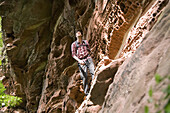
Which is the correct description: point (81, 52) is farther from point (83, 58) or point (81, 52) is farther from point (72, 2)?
point (72, 2)

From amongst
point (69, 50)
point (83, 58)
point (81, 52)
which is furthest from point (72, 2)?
point (83, 58)

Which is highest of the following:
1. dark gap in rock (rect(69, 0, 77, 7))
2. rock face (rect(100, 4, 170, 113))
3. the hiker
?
dark gap in rock (rect(69, 0, 77, 7))

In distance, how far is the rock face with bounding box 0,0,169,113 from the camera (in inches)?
75.2

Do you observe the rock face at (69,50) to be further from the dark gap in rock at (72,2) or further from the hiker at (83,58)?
the hiker at (83,58)

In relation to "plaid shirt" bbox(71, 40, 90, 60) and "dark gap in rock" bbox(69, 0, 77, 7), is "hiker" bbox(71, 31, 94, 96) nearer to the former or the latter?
"plaid shirt" bbox(71, 40, 90, 60)

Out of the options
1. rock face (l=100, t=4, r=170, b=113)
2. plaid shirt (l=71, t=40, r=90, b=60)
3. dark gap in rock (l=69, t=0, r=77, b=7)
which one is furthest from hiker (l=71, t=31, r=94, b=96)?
dark gap in rock (l=69, t=0, r=77, b=7)

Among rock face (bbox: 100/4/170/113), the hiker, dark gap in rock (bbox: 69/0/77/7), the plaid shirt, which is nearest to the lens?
rock face (bbox: 100/4/170/113)

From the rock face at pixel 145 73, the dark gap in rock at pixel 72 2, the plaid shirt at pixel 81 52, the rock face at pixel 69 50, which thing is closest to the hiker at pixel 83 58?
the plaid shirt at pixel 81 52

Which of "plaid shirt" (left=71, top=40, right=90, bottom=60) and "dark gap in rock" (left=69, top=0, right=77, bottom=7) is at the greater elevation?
"dark gap in rock" (left=69, top=0, right=77, bottom=7)

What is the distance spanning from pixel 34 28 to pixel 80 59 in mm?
6241

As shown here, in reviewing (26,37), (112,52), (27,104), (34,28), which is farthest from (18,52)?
(112,52)

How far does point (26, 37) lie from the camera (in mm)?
10484

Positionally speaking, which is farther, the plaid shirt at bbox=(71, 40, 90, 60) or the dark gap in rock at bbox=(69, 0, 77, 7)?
the dark gap in rock at bbox=(69, 0, 77, 7)

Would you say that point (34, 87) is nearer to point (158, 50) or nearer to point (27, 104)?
point (27, 104)
